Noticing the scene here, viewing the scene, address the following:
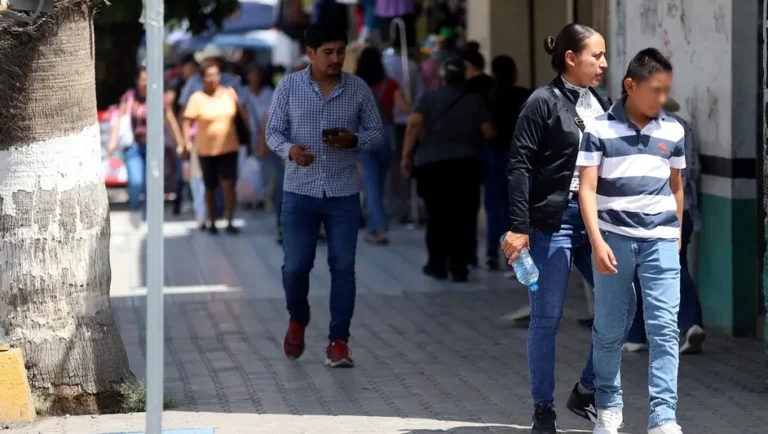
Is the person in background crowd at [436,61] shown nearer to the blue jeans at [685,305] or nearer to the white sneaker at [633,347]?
the blue jeans at [685,305]

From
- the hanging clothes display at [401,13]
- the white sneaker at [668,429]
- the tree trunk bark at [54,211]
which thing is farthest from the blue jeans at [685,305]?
the hanging clothes display at [401,13]

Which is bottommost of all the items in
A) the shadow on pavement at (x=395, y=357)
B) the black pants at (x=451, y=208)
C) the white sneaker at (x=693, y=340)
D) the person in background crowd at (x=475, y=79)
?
the shadow on pavement at (x=395, y=357)

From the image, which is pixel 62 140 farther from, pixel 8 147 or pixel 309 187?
pixel 309 187

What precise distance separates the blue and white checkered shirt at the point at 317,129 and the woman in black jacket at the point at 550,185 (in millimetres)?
2182

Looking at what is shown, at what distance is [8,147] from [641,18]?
17.1ft

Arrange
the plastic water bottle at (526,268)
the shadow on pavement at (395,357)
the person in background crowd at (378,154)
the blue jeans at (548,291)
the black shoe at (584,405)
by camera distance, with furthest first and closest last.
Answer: the person in background crowd at (378,154), the shadow on pavement at (395,357), the black shoe at (584,405), the blue jeans at (548,291), the plastic water bottle at (526,268)

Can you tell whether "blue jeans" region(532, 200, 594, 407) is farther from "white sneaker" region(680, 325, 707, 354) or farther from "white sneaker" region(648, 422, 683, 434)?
"white sneaker" region(680, 325, 707, 354)

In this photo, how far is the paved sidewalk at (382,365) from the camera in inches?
273

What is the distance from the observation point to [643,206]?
19.7 feet

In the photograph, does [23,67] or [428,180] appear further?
[428,180]

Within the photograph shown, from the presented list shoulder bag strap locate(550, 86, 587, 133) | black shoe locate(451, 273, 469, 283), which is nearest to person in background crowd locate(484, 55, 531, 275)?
black shoe locate(451, 273, 469, 283)

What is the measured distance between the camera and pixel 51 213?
707 centimetres

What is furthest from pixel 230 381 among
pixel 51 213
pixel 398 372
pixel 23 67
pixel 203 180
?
pixel 203 180

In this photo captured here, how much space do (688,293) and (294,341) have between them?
2.37 metres
